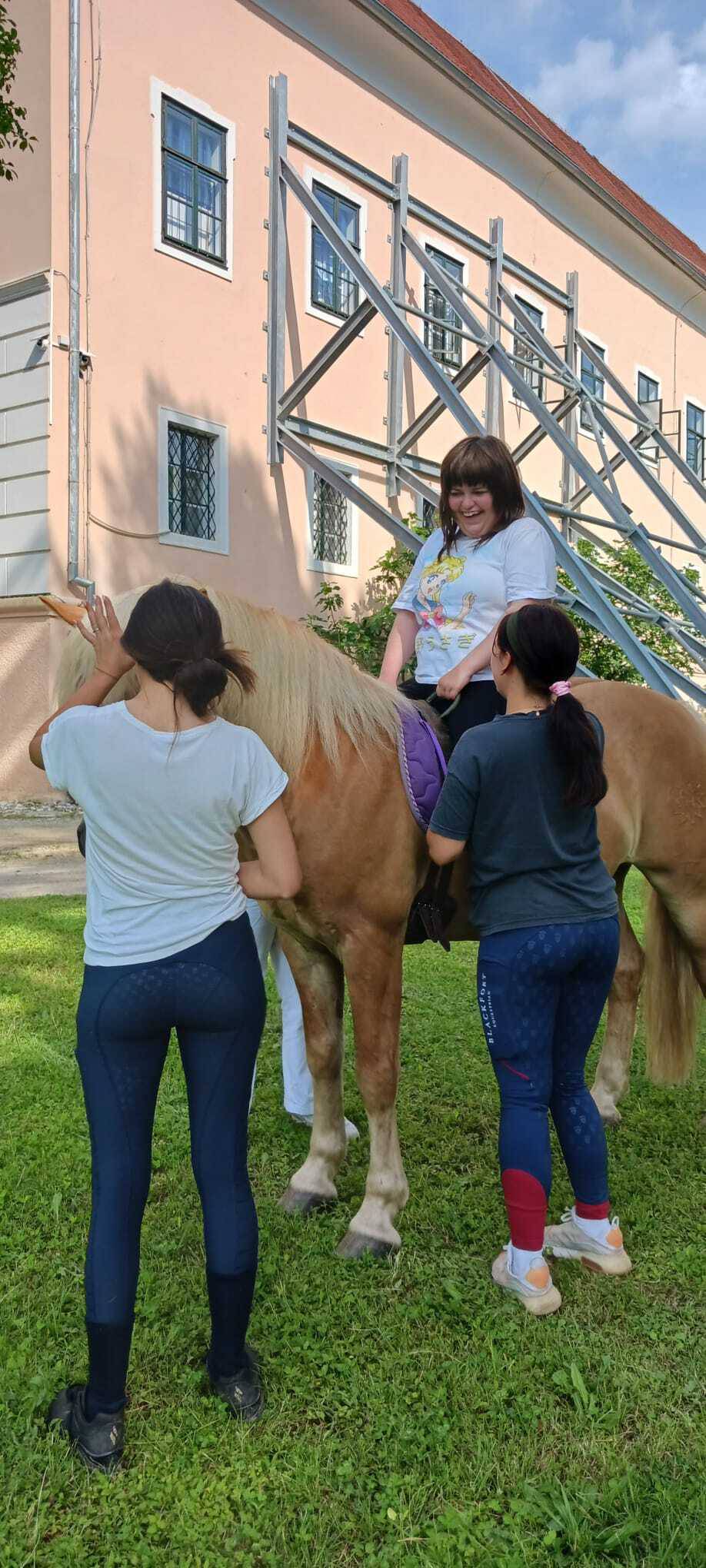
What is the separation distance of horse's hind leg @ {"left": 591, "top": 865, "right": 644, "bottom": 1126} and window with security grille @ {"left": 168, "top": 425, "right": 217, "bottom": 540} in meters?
8.71

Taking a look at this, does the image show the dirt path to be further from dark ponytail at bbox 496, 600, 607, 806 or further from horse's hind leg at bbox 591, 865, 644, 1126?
dark ponytail at bbox 496, 600, 607, 806

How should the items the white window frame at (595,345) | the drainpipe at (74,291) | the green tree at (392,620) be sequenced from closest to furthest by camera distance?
the drainpipe at (74,291) → the green tree at (392,620) → the white window frame at (595,345)

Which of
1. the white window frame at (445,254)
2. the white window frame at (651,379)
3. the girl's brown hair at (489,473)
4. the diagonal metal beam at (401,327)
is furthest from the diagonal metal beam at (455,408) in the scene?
the white window frame at (651,379)

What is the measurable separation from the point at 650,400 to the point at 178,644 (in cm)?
2130

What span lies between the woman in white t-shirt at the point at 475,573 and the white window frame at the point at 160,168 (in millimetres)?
9623

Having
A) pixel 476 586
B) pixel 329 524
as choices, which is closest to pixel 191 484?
pixel 329 524

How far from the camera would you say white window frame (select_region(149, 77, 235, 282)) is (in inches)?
433

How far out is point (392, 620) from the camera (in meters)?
12.2

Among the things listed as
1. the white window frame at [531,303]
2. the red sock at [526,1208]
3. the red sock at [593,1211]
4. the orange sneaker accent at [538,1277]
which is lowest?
the orange sneaker accent at [538,1277]

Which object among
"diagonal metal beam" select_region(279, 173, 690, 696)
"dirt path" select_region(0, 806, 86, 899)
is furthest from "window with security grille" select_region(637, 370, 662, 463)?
"dirt path" select_region(0, 806, 86, 899)

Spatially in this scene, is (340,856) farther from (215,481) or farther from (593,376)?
(593,376)

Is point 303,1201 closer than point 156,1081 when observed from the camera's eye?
No

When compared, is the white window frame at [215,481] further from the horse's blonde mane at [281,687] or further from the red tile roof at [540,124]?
the horse's blonde mane at [281,687]

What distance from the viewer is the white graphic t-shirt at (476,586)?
9.93ft
